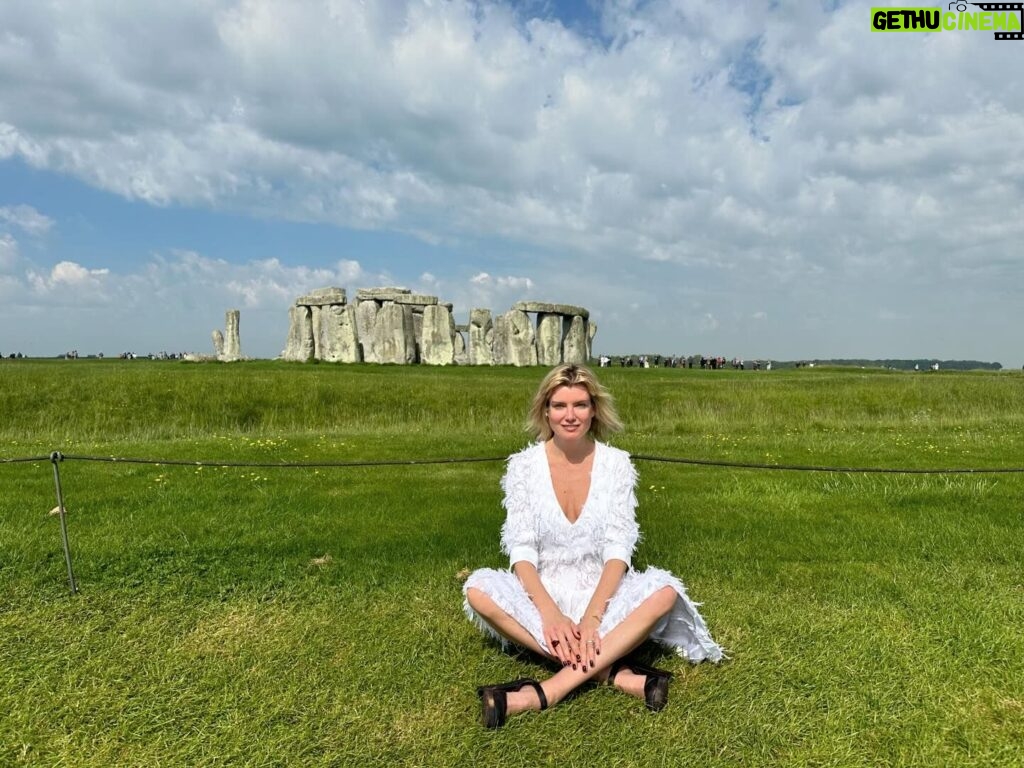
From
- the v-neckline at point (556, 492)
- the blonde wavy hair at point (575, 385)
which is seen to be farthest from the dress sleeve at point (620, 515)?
the blonde wavy hair at point (575, 385)

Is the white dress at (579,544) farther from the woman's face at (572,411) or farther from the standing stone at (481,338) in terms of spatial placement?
the standing stone at (481,338)

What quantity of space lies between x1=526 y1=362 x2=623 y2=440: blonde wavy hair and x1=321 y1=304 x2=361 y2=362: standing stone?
31.8m

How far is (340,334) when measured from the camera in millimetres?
35250

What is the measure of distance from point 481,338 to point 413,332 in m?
3.72

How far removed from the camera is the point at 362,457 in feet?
31.4

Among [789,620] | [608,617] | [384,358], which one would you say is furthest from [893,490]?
[384,358]

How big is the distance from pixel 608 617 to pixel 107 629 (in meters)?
2.82

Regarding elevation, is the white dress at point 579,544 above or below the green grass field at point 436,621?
above

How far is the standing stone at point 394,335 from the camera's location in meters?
34.1

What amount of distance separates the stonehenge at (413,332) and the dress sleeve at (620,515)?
29674 millimetres

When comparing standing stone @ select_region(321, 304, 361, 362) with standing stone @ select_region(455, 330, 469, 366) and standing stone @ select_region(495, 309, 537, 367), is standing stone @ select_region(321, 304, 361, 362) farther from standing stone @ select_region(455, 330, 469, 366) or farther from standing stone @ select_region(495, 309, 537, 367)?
standing stone @ select_region(495, 309, 537, 367)

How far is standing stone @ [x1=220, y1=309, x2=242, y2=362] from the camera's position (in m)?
37.3

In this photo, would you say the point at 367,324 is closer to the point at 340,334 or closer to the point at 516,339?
the point at 340,334

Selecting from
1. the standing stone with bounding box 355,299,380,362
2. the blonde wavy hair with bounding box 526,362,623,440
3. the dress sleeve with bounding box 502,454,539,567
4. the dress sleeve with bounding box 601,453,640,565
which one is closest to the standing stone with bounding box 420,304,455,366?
the standing stone with bounding box 355,299,380,362
